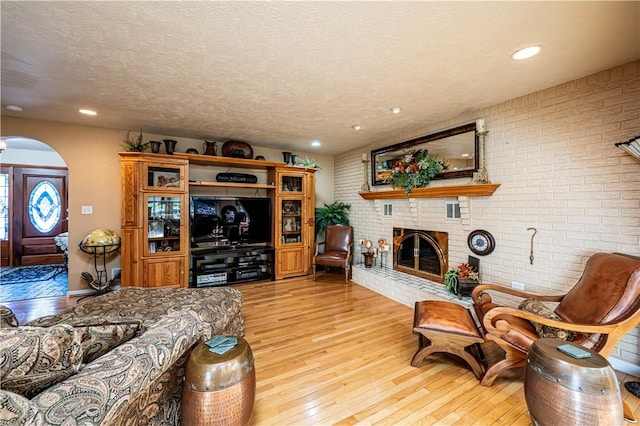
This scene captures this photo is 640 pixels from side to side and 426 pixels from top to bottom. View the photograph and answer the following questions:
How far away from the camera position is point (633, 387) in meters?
1.87

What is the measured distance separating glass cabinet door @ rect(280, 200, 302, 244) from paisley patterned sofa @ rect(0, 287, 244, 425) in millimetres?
2613

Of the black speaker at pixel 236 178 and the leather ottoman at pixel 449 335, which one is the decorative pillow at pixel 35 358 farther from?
the black speaker at pixel 236 178

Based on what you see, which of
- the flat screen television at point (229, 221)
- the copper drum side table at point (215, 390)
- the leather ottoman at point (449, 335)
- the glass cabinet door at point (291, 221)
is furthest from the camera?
the glass cabinet door at point (291, 221)

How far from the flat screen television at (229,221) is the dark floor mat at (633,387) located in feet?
14.4

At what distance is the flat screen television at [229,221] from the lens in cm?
424

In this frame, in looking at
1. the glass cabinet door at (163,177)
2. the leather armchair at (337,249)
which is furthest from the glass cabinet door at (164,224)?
the leather armchair at (337,249)

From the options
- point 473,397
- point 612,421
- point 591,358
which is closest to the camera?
point 612,421

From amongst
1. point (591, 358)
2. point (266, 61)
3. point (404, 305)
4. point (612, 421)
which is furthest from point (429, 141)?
point (612, 421)

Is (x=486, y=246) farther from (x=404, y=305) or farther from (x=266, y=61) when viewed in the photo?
(x=266, y=61)

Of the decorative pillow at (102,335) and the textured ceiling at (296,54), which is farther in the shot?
the textured ceiling at (296,54)

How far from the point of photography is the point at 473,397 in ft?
5.95

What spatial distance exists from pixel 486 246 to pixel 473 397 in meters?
1.81

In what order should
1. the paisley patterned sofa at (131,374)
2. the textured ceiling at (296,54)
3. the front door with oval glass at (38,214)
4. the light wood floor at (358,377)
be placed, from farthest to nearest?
the front door with oval glass at (38,214), the light wood floor at (358,377), the textured ceiling at (296,54), the paisley patterned sofa at (131,374)

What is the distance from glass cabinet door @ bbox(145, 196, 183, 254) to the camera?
3.87 m
